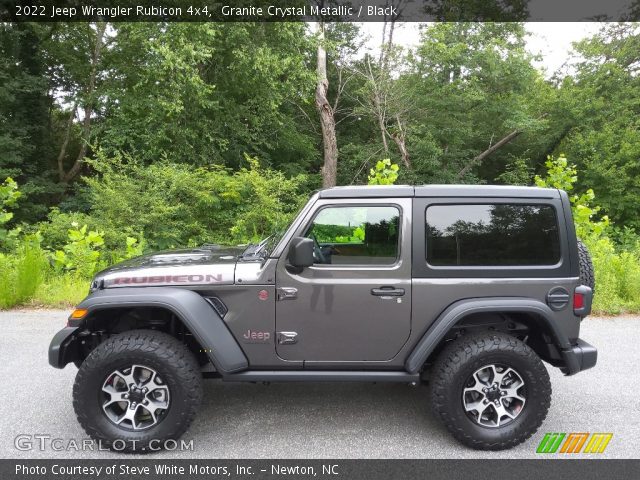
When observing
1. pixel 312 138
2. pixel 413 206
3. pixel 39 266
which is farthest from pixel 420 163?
pixel 413 206

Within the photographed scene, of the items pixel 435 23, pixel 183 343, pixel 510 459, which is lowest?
pixel 510 459

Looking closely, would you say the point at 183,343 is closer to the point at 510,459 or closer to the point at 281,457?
the point at 281,457

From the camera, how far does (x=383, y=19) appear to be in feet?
59.0

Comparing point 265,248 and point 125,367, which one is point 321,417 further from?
point 125,367

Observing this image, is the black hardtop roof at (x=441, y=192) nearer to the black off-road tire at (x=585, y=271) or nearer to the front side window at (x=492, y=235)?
the front side window at (x=492, y=235)

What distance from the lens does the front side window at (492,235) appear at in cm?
332

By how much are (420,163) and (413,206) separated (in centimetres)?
1332

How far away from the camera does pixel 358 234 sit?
3521 millimetres

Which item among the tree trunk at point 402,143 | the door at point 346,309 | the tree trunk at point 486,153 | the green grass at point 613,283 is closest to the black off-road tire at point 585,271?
the door at point 346,309

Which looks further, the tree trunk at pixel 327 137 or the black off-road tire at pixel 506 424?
the tree trunk at pixel 327 137

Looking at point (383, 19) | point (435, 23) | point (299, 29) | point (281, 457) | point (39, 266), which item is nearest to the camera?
point (281, 457)

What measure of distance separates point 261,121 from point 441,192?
41.1 ft

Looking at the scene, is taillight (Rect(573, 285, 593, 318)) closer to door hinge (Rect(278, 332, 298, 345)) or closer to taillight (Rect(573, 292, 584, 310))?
taillight (Rect(573, 292, 584, 310))

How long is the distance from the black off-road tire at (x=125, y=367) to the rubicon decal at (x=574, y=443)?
7.89 ft
